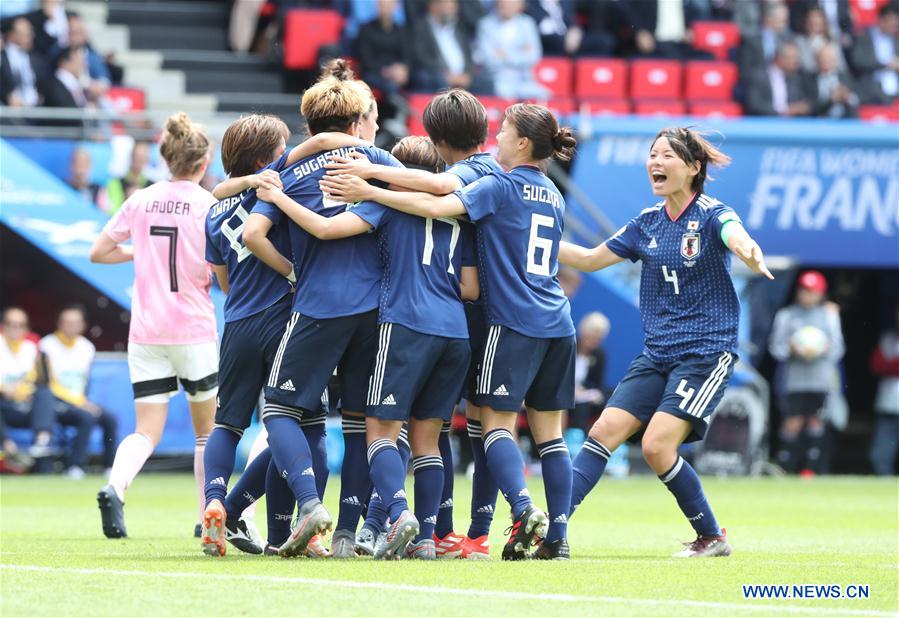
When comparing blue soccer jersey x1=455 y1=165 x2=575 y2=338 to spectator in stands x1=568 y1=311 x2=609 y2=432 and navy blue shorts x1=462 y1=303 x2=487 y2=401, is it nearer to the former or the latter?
navy blue shorts x1=462 y1=303 x2=487 y2=401

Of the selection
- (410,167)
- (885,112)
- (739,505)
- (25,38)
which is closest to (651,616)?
(410,167)

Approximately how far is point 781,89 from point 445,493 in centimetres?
1301

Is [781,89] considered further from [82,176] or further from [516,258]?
[516,258]

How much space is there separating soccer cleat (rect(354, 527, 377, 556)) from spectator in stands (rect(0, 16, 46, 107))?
10.2 meters

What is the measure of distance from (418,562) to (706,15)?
1565 centimetres

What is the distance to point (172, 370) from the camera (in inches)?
342

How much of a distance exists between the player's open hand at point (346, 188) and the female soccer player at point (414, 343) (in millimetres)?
56

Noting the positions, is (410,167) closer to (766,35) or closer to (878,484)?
(878,484)

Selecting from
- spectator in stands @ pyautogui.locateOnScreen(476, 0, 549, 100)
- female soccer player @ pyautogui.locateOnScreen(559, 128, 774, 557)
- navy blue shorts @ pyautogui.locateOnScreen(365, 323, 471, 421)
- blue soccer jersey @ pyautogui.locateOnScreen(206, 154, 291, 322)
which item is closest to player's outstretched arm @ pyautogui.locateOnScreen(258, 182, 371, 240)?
blue soccer jersey @ pyautogui.locateOnScreen(206, 154, 291, 322)

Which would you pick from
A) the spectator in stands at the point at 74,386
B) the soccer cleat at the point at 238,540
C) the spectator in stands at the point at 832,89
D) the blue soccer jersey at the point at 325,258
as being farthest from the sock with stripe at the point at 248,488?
the spectator in stands at the point at 832,89

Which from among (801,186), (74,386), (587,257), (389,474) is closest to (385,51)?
(801,186)

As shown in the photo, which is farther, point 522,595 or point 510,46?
point 510,46

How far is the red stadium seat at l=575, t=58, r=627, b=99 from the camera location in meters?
19.0

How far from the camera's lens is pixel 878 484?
52.7 ft
